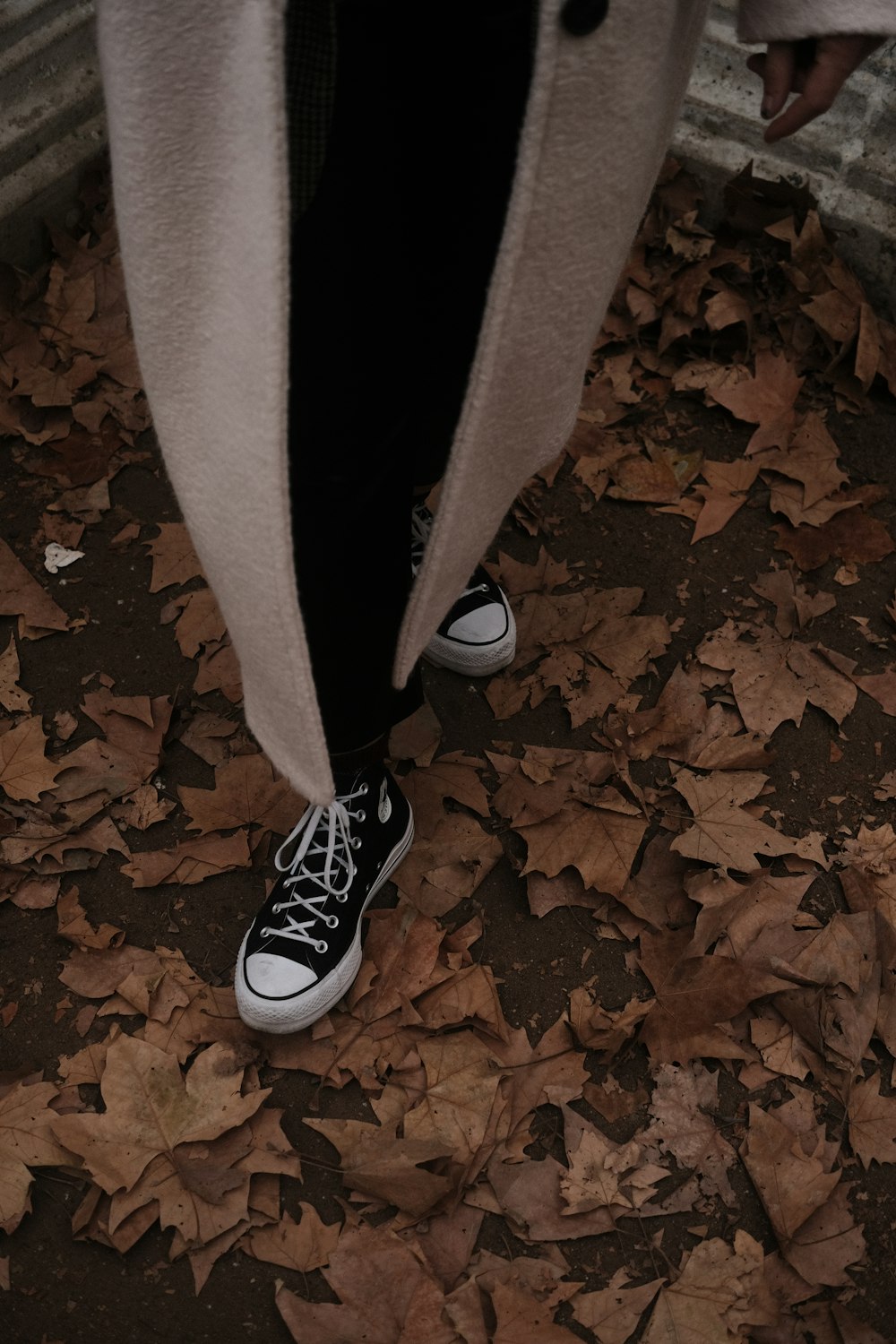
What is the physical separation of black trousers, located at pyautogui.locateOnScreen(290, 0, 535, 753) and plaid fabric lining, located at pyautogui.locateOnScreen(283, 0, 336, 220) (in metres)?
0.02

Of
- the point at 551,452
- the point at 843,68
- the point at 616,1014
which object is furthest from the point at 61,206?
the point at 616,1014

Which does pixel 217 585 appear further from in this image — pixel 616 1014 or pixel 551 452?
pixel 616 1014

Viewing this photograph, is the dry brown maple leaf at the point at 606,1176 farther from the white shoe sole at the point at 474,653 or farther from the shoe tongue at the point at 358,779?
the white shoe sole at the point at 474,653

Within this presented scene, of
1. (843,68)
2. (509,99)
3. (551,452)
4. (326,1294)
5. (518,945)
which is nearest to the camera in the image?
(509,99)

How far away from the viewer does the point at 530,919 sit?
2.08 meters

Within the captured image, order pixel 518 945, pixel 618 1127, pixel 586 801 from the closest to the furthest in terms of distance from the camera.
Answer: pixel 618 1127 → pixel 518 945 → pixel 586 801

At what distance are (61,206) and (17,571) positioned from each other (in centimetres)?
121

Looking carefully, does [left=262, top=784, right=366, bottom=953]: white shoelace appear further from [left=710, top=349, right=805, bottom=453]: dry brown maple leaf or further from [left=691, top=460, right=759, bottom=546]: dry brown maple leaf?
[left=710, top=349, right=805, bottom=453]: dry brown maple leaf

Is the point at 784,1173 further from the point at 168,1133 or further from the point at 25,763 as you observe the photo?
the point at 25,763

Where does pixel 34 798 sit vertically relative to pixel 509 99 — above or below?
below

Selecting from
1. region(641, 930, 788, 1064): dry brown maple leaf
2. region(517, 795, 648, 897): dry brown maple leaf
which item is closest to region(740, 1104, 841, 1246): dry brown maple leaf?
region(641, 930, 788, 1064): dry brown maple leaf

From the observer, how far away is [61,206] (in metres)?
3.03

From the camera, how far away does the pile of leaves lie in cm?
171

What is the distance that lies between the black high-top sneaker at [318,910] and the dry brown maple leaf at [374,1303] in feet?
1.25
